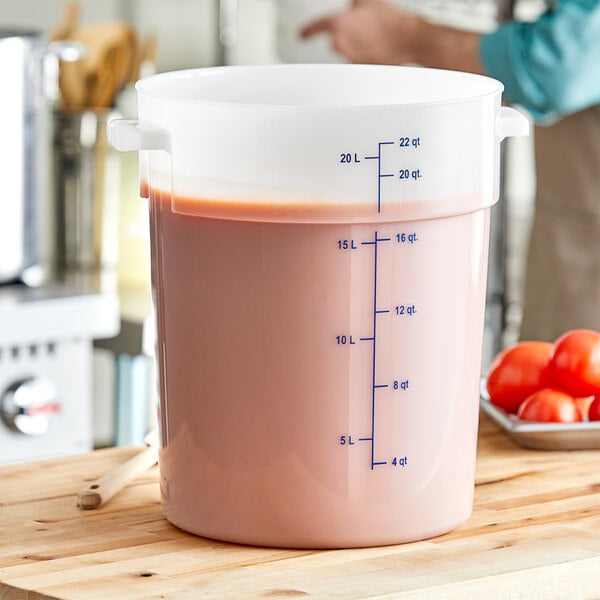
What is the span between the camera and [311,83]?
727 mm

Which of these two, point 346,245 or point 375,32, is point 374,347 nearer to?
point 346,245

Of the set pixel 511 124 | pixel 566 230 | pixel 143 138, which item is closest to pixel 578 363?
pixel 511 124

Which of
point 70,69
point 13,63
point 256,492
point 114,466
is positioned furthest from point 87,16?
point 256,492

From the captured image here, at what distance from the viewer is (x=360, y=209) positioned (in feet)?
1.96

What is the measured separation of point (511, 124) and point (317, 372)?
169 millimetres

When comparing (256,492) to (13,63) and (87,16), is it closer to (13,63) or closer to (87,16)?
(13,63)

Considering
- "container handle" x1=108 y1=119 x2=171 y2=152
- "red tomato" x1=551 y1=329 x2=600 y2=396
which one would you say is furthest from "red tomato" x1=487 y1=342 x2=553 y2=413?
"container handle" x1=108 y1=119 x2=171 y2=152

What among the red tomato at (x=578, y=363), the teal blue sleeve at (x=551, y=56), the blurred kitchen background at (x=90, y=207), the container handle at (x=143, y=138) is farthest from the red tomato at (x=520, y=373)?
the teal blue sleeve at (x=551, y=56)

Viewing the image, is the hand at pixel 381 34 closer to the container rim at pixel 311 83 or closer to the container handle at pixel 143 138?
the container rim at pixel 311 83

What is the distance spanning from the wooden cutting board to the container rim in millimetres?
225

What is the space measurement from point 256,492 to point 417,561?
86 millimetres

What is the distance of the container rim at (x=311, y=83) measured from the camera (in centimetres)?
70

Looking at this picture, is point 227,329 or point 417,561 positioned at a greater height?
point 227,329

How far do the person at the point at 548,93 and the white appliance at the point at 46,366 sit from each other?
55 centimetres
